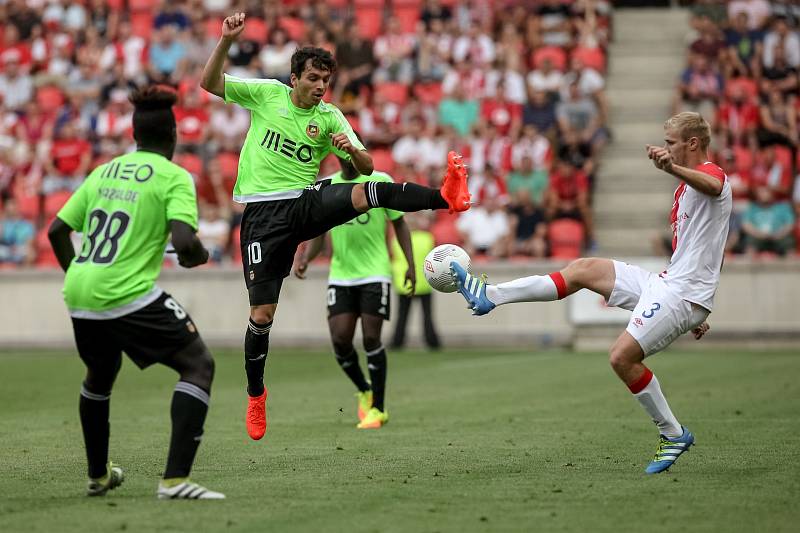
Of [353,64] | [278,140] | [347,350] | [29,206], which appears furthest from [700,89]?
[278,140]

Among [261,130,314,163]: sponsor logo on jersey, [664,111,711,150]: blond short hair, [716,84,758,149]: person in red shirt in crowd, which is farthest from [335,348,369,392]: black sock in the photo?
[716,84,758,149]: person in red shirt in crowd

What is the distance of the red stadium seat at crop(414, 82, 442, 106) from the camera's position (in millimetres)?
25359

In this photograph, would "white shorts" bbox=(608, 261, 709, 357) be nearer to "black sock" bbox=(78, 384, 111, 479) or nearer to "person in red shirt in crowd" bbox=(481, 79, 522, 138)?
"black sock" bbox=(78, 384, 111, 479)

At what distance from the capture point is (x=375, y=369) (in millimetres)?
12117

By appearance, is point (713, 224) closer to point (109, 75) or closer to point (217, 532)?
point (217, 532)

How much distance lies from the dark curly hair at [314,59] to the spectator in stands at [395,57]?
52.2 feet

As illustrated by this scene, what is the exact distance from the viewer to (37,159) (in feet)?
84.1

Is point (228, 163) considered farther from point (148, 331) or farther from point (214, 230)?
point (148, 331)

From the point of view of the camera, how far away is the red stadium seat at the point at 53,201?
2450 cm

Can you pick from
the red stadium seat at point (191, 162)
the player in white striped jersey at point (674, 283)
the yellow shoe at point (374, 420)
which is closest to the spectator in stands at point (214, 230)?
the red stadium seat at point (191, 162)

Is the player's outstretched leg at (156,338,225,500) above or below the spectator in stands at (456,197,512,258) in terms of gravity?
above

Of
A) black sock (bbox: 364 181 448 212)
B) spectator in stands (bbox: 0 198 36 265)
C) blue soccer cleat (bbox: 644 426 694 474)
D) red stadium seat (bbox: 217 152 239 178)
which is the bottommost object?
spectator in stands (bbox: 0 198 36 265)

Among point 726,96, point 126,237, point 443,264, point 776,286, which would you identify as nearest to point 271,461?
point 443,264

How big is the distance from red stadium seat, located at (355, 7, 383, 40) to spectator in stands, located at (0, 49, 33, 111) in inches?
271
